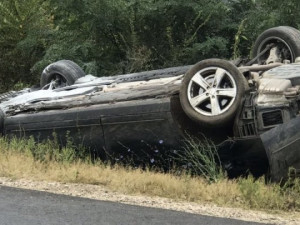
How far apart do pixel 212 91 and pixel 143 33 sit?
829cm

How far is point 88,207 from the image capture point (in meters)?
5.14

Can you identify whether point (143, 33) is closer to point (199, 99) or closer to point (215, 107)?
point (199, 99)

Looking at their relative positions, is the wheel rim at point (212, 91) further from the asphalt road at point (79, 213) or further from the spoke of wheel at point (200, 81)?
→ the asphalt road at point (79, 213)

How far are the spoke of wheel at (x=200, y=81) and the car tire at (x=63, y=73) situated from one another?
3246 mm

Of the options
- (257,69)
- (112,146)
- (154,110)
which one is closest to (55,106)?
(112,146)

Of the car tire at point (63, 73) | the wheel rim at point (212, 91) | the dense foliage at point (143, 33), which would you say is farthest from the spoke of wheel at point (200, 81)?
the dense foliage at point (143, 33)

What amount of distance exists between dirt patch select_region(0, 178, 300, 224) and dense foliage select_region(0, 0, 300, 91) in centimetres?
701

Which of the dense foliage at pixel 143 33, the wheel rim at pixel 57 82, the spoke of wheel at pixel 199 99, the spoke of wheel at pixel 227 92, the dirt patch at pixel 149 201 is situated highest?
the dense foliage at pixel 143 33

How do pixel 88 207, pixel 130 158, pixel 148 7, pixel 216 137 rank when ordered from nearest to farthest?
pixel 88 207 → pixel 216 137 → pixel 130 158 → pixel 148 7

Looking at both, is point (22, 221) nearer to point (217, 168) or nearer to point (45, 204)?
point (45, 204)

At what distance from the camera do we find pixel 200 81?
6258 mm

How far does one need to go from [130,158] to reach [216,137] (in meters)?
1.24

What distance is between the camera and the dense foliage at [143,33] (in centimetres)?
1334

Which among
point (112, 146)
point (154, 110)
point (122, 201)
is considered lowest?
point (122, 201)
